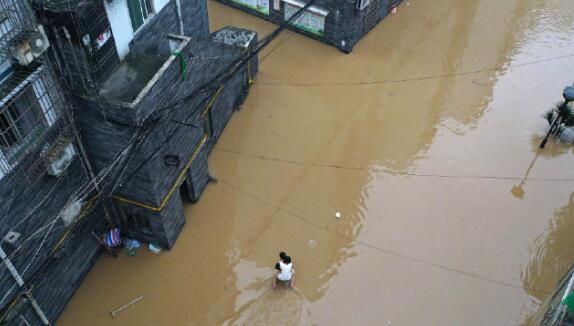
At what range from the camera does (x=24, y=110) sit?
9.55 metres

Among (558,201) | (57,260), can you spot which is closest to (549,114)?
(558,201)

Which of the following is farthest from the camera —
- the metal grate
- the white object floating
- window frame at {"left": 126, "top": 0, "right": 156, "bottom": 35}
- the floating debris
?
the white object floating

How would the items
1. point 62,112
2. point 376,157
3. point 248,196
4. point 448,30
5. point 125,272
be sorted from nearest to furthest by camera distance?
point 62,112 → point 125,272 → point 248,196 → point 376,157 → point 448,30

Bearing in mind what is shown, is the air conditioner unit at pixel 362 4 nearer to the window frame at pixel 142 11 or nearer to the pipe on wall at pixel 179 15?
the pipe on wall at pixel 179 15

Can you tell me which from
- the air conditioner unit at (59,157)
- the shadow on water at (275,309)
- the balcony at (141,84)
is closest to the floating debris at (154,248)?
the shadow on water at (275,309)

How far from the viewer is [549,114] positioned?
16.7 metres

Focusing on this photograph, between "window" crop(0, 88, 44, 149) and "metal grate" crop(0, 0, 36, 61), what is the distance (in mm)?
966

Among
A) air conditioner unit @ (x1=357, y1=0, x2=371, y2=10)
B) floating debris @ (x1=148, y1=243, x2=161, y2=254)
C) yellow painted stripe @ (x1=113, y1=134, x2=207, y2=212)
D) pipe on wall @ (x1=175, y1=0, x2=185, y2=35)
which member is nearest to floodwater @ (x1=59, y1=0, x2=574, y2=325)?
floating debris @ (x1=148, y1=243, x2=161, y2=254)

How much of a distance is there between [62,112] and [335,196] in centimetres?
786

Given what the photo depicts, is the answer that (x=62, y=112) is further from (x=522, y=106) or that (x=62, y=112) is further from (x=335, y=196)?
(x=522, y=106)

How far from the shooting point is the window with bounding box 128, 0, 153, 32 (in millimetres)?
11727

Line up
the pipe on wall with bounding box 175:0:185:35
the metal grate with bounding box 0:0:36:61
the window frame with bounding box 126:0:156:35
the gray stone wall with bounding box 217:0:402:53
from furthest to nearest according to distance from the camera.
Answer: the gray stone wall with bounding box 217:0:402:53
the pipe on wall with bounding box 175:0:185:35
the window frame with bounding box 126:0:156:35
the metal grate with bounding box 0:0:36:61

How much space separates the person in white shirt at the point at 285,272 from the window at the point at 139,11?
6.64m

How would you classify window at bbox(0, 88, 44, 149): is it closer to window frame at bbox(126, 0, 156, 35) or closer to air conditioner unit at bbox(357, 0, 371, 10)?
window frame at bbox(126, 0, 156, 35)
